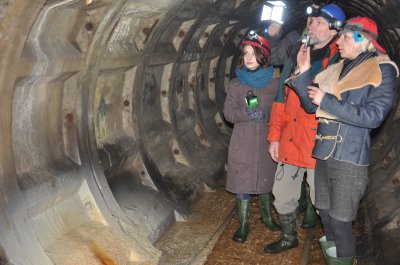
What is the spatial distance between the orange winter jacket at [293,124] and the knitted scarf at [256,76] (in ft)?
0.62

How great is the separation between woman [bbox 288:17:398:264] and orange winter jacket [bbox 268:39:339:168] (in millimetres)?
302

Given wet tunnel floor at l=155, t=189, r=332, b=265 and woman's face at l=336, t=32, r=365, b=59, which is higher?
woman's face at l=336, t=32, r=365, b=59

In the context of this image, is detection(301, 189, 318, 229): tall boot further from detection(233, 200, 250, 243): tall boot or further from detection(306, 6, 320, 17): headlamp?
detection(306, 6, 320, 17): headlamp

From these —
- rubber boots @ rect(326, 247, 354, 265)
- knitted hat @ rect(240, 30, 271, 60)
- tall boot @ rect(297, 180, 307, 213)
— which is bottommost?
tall boot @ rect(297, 180, 307, 213)

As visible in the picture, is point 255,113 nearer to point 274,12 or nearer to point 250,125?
point 250,125

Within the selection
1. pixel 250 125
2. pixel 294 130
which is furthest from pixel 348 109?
pixel 250 125

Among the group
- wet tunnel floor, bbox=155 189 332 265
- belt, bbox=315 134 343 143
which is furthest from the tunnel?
belt, bbox=315 134 343 143

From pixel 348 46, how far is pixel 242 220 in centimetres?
222

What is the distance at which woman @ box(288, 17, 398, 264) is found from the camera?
303 centimetres

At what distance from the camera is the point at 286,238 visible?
4.41 m

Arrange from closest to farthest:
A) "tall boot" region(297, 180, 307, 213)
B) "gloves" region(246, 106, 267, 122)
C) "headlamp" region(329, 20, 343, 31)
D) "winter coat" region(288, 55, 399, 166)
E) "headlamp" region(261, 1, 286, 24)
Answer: "winter coat" region(288, 55, 399, 166)
"headlamp" region(329, 20, 343, 31)
"gloves" region(246, 106, 267, 122)
"headlamp" region(261, 1, 286, 24)
"tall boot" region(297, 180, 307, 213)

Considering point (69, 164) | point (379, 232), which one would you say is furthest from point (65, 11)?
point (379, 232)

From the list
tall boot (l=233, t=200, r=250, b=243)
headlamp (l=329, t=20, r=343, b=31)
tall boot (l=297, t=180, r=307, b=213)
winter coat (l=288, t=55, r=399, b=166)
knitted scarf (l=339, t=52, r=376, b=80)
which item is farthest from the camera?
tall boot (l=297, t=180, r=307, b=213)

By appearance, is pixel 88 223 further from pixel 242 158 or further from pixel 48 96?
pixel 242 158
